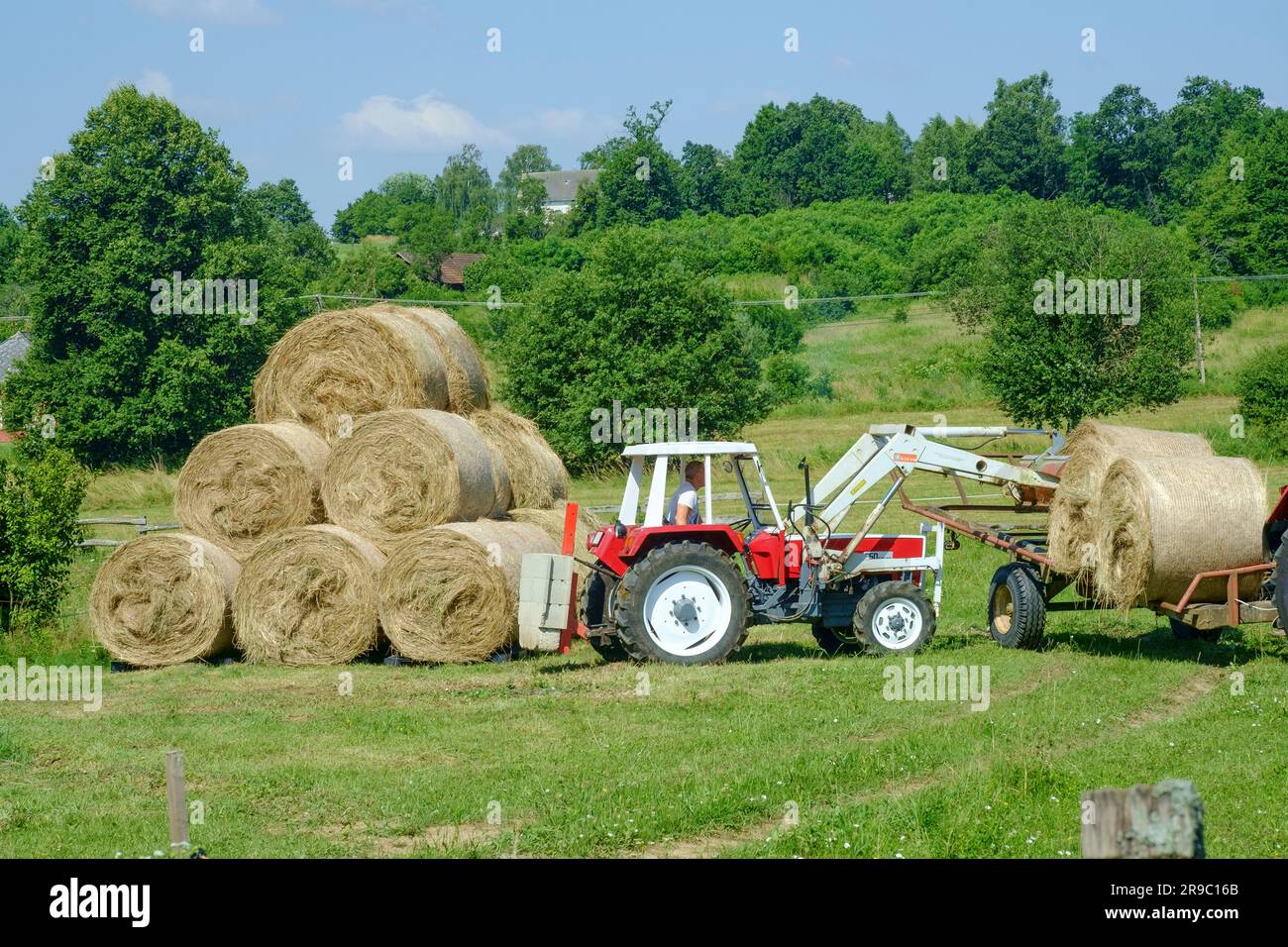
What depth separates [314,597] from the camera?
14.7 metres

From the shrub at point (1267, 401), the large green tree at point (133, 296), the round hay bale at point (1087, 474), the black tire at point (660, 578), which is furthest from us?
the large green tree at point (133, 296)

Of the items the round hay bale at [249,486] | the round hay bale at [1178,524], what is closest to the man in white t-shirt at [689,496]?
the round hay bale at [1178,524]

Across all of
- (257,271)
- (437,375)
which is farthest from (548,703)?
(257,271)

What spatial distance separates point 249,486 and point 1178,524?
9.32 meters

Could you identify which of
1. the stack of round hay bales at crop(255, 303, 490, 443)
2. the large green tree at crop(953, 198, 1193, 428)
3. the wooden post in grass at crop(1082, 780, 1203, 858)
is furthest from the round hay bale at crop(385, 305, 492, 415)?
the large green tree at crop(953, 198, 1193, 428)

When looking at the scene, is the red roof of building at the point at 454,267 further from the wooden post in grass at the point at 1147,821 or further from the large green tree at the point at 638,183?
the wooden post in grass at the point at 1147,821

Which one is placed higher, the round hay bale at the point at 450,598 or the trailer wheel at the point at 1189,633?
the round hay bale at the point at 450,598

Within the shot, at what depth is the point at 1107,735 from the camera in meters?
10.1

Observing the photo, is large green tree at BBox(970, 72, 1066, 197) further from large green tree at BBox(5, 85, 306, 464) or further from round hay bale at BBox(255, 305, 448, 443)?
round hay bale at BBox(255, 305, 448, 443)

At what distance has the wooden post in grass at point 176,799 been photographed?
5914mm

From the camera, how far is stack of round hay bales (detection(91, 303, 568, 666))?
14344 mm

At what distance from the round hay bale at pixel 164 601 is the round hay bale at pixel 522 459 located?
339 cm

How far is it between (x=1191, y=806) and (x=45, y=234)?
45780 mm
